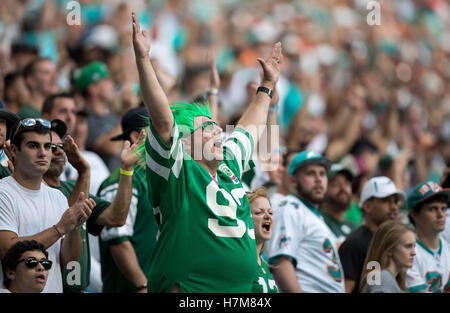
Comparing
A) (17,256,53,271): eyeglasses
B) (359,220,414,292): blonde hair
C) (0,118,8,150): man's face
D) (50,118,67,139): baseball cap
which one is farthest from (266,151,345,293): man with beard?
(0,118,8,150): man's face

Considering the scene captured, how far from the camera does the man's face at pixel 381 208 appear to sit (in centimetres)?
680

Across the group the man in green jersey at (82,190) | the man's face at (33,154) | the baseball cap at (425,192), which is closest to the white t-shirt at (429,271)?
the baseball cap at (425,192)

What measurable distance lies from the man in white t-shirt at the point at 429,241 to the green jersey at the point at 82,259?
2.45 m

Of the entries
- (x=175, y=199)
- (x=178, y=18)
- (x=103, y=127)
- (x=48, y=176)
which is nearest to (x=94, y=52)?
(x=103, y=127)

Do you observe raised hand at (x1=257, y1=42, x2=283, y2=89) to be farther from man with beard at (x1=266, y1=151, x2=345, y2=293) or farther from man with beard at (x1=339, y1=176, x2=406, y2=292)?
man with beard at (x1=339, y1=176, x2=406, y2=292)

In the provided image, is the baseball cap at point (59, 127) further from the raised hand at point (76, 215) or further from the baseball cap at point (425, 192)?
the baseball cap at point (425, 192)

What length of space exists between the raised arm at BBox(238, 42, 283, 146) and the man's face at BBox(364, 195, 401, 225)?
7.49ft

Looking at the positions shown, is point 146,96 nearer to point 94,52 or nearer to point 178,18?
point 94,52

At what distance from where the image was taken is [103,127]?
7809mm

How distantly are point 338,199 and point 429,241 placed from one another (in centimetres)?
115

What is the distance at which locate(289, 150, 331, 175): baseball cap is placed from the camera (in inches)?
258

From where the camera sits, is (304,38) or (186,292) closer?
(186,292)

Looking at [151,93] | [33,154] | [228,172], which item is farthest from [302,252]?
[151,93]

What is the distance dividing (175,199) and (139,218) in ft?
6.42
